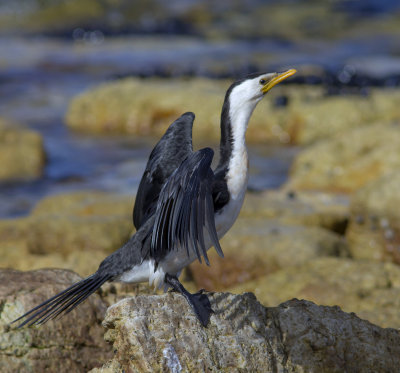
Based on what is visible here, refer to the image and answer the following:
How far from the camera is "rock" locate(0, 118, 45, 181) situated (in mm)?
12742

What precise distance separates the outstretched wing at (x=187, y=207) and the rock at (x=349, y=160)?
6564 mm

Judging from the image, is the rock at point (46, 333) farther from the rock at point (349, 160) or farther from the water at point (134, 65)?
the water at point (134, 65)

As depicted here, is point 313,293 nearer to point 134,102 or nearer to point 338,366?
point 338,366

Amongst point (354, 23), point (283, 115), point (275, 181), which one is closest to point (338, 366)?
point (275, 181)

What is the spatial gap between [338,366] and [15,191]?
9.25 m

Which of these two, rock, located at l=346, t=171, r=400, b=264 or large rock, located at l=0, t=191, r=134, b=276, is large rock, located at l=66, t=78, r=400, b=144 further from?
large rock, located at l=0, t=191, r=134, b=276

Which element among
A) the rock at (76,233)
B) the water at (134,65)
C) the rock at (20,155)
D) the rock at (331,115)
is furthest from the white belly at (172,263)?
A: the rock at (331,115)

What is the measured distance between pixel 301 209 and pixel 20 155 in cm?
617

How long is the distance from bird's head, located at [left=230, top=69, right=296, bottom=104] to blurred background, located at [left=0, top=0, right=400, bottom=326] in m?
2.11

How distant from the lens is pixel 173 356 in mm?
3598

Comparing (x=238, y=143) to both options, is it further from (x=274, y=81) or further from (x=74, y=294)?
(x=74, y=294)

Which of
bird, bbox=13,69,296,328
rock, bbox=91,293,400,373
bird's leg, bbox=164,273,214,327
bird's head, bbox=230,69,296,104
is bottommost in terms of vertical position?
rock, bbox=91,293,400,373

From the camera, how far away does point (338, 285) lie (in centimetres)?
620

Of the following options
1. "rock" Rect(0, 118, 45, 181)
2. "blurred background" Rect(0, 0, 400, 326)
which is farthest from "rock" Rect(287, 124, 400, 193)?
"rock" Rect(0, 118, 45, 181)
